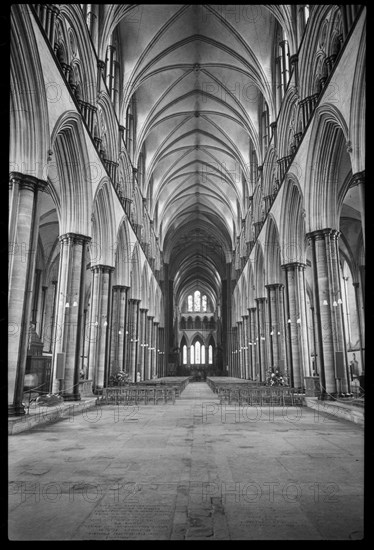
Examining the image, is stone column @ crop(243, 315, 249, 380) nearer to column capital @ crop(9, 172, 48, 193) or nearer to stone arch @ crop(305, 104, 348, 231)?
stone arch @ crop(305, 104, 348, 231)

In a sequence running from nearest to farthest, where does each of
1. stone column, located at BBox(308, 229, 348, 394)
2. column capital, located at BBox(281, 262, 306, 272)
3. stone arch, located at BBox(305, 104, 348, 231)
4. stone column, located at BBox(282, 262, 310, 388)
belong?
stone column, located at BBox(308, 229, 348, 394), stone arch, located at BBox(305, 104, 348, 231), stone column, located at BBox(282, 262, 310, 388), column capital, located at BBox(281, 262, 306, 272)

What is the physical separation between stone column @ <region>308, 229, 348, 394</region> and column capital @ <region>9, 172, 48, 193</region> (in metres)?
9.22

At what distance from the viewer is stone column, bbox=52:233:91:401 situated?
13.2 metres

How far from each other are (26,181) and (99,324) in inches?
355

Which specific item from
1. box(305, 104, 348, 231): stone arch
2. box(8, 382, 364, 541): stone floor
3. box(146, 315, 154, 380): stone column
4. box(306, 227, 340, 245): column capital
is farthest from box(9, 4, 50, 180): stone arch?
box(146, 315, 154, 380): stone column

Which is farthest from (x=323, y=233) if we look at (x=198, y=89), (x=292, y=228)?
(x=198, y=89)

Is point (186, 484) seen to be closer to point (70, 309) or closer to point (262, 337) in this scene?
point (70, 309)

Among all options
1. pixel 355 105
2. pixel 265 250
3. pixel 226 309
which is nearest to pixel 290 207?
pixel 265 250

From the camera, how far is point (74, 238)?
→ 46.8 ft

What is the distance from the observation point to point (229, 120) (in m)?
28.2

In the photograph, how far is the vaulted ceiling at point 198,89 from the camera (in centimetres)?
1994

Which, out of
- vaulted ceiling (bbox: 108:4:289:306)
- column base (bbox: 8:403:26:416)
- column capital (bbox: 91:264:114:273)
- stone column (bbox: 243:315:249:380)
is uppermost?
vaulted ceiling (bbox: 108:4:289:306)

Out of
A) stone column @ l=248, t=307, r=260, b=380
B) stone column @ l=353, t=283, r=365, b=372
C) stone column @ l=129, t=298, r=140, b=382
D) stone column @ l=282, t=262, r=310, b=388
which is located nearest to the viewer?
stone column @ l=282, t=262, r=310, b=388
